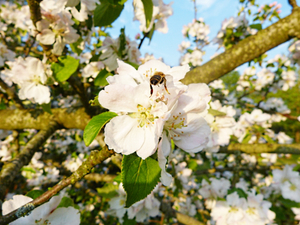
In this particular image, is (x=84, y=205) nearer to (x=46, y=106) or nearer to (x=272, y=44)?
(x=46, y=106)

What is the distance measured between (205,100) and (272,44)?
160cm

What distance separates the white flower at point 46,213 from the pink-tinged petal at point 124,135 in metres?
0.40

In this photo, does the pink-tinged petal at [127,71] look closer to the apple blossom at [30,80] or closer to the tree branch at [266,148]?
the apple blossom at [30,80]

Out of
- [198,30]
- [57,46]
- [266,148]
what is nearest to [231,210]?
[266,148]

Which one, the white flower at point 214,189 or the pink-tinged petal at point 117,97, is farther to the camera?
the white flower at point 214,189

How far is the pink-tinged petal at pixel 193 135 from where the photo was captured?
717 millimetres

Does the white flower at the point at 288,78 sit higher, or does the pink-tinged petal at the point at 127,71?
the pink-tinged petal at the point at 127,71

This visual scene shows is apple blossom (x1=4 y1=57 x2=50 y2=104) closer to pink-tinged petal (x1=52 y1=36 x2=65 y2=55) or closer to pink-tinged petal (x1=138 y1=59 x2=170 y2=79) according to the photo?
pink-tinged petal (x1=52 y1=36 x2=65 y2=55)

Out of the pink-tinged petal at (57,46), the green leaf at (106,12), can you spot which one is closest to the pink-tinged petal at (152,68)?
the green leaf at (106,12)

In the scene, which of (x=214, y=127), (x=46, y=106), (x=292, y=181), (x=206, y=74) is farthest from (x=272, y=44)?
(x=46, y=106)

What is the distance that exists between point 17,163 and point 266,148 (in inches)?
94.5

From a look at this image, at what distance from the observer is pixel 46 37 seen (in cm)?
142

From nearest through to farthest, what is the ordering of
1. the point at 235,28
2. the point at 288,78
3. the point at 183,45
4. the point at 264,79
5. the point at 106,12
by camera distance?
the point at 106,12 → the point at 235,28 → the point at 288,78 → the point at 264,79 → the point at 183,45

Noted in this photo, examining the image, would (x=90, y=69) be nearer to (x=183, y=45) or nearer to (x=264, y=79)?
(x=264, y=79)
